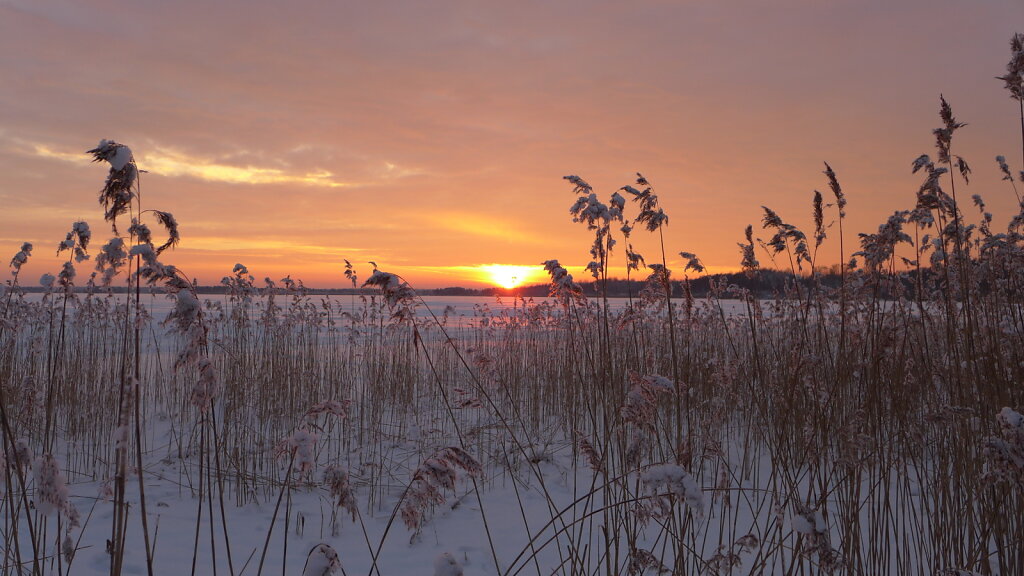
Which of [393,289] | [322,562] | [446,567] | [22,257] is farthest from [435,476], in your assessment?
[22,257]

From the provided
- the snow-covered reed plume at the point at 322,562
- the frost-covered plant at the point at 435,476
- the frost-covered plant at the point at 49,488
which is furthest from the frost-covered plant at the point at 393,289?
the frost-covered plant at the point at 49,488

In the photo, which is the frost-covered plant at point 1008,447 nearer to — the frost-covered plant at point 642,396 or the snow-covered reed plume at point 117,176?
the frost-covered plant at point 642,396

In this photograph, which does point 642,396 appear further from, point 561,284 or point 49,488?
point 49,488

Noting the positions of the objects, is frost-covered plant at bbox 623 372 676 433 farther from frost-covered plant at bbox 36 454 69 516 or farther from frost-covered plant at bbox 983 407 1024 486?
frost-covered plant at bbox 36 454 69 516

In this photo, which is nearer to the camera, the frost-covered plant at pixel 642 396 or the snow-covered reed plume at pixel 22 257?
Result: the frost-covered plant at pixel 642 396

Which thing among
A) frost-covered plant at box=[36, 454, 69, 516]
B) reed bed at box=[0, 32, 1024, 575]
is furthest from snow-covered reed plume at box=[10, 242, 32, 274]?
frost-covered plant at box=[36, 454, 69, 516]

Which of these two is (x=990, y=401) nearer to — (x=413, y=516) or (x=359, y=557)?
(x=413, y=516)

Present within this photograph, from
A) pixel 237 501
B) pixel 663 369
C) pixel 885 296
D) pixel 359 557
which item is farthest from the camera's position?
pixel 663 369

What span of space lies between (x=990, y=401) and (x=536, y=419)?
4436 millimetres

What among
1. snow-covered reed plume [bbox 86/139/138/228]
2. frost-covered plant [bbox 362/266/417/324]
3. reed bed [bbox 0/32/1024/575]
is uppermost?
snow-covered reed plume [bbox 86/139/138/228]

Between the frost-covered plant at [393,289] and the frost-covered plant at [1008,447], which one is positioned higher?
the frost-covered plant at [393,289]

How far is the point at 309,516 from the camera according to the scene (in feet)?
13.7

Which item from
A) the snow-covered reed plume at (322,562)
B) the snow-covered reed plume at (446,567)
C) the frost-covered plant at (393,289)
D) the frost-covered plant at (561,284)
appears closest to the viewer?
the snow-covered reed plume at (322,562)

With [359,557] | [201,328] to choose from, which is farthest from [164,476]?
[201,328]
